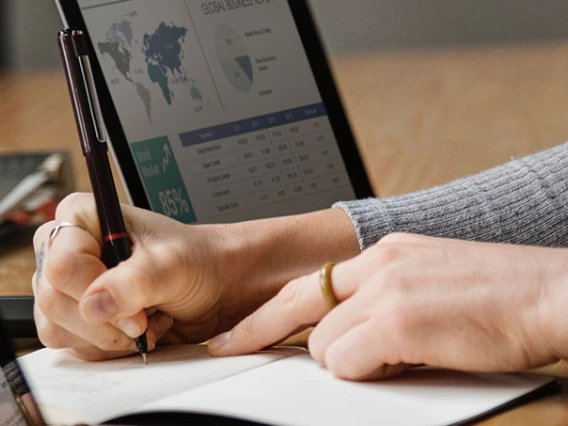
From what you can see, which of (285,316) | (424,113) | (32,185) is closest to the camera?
(285,316)

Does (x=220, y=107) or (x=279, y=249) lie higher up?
(x=220, y=107)

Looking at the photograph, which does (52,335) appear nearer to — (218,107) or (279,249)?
(279,249)

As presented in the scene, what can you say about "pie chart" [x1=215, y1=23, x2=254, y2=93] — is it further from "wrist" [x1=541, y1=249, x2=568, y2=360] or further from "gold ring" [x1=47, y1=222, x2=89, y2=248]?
"wrist" [x1=541, y1=249, x2=568, y2=360]

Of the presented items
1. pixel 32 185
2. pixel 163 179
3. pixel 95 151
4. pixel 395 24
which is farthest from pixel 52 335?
pixel 395 24

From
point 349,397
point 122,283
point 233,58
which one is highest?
point 233,58

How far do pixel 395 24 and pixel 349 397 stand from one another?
292cm

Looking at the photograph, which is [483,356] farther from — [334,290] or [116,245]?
[116,245]

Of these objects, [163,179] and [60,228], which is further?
[163,179]

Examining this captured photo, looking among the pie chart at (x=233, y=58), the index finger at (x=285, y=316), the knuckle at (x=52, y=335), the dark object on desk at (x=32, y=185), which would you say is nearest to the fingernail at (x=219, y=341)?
the index finger at (x=285, y=316)

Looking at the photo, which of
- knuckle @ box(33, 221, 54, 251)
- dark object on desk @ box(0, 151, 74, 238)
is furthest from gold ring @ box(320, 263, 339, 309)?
dark object on desk @ box(0, 151, 74, 238)

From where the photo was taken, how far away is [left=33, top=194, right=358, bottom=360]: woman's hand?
66 centimetres

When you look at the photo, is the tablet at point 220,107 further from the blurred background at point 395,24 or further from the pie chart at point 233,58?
the blurred background at point 395,24

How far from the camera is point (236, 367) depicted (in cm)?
66

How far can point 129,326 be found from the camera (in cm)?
67
